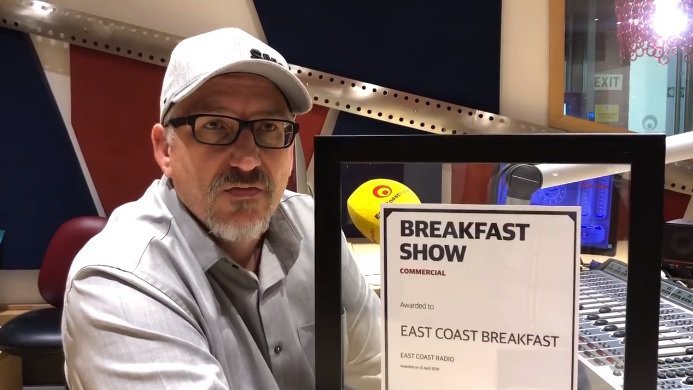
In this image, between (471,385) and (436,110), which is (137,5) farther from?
(471,385)

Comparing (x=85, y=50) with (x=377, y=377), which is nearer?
(x=377, y=377)

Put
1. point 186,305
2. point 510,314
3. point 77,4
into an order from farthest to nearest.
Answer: point 77,4, point 186,305, point 510,314

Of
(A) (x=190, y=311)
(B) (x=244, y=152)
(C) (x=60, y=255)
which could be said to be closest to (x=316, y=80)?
(C) (x=60, y=255)

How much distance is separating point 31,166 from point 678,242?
→ 102 inches

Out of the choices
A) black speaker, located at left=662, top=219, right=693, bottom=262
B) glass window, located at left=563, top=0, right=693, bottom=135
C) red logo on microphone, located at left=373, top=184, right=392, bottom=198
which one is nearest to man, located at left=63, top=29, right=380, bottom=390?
red logo on microphone, located at left=373, top=184, right=392, bottom=198

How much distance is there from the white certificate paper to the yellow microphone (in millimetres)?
12

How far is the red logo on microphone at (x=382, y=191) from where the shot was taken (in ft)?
1.83

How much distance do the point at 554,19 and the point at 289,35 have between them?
4.08 feet

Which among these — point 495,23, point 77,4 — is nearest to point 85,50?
point 77,4

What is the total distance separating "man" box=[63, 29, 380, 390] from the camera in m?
0.74

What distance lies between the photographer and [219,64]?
0.91m

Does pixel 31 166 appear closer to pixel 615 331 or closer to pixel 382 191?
pixel 382 191

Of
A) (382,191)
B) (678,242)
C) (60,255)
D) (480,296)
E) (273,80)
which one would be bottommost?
(60,255)

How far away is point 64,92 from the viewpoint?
8.39ft
